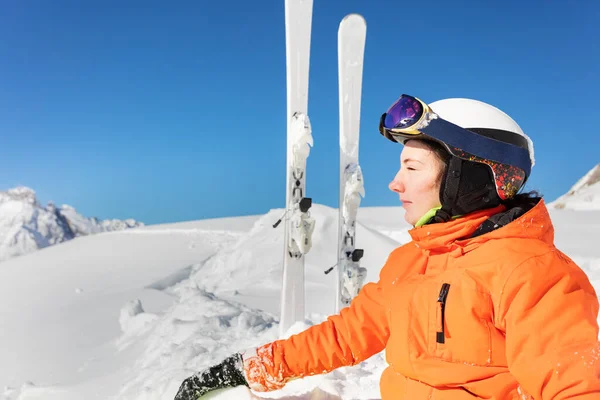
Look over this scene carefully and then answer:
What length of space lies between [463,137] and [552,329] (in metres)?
0.54

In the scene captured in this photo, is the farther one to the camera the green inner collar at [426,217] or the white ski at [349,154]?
the white ski at [349,154]

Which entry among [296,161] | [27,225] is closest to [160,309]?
[296,161]

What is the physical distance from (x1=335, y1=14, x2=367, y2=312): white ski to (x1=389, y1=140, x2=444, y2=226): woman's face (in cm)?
269

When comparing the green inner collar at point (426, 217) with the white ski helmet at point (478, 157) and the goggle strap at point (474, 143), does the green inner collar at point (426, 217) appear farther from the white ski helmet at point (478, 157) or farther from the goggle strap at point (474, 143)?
the goggle strap at point (474, 143)

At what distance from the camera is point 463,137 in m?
1.23

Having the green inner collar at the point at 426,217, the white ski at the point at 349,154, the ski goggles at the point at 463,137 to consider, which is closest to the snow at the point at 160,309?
the white ski at the point at 349,154

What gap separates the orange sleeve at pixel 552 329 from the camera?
905 millimetres

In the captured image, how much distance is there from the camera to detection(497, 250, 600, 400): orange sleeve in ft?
2.97

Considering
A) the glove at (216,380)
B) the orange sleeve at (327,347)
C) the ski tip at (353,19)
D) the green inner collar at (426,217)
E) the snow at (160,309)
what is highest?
the ski tip at (353,19)

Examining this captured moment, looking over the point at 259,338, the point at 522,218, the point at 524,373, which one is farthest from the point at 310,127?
the point at 524,373

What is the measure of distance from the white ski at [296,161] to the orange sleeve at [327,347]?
2.15 meters

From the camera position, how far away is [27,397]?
3.04 metres

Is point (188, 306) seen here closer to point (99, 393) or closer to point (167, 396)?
point (99, 393)

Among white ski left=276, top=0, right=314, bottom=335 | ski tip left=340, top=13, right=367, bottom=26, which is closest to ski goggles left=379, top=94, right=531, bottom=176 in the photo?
white ski left=276, top=0, right=314, bottom=335
